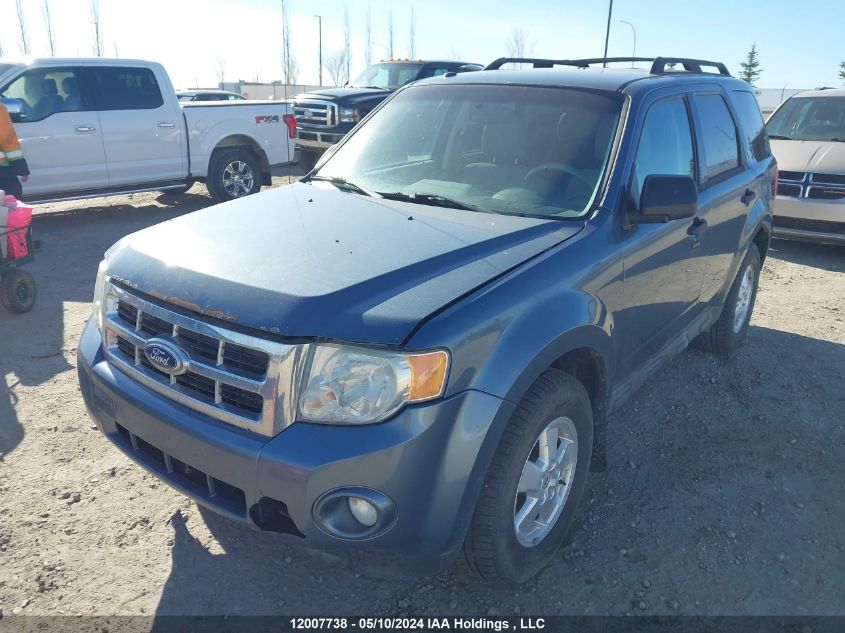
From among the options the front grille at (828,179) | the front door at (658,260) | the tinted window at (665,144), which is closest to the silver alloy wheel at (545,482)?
the front door at (658,260)

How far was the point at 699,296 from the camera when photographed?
398cm

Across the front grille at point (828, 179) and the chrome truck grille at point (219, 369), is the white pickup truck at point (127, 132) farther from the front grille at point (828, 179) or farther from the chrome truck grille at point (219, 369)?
the front grille at point (828, 179)

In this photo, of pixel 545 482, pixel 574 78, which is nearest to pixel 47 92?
pixel 574 78

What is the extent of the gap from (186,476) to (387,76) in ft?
41.6

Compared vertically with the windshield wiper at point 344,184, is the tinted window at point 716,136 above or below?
above

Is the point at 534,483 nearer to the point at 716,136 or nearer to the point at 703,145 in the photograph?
the point at 703,145

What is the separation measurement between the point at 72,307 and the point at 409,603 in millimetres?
4540

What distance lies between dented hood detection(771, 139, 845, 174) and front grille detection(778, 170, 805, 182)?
1.5 inches

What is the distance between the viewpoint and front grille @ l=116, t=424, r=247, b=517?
221cm

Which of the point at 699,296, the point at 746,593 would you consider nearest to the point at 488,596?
the point at 746,593

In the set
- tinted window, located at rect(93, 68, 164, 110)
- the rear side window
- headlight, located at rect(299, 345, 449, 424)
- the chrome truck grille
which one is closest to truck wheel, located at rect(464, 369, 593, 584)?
headlight, located at rect(299, 345, 449, 424)

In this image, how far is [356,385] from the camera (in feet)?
6.62

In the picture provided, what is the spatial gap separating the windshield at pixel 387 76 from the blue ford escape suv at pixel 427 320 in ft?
33.4

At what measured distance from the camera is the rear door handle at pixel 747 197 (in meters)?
4.38
